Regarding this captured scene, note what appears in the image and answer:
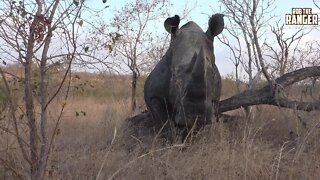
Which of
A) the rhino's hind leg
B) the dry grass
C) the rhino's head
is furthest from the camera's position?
the rhino's hind leg

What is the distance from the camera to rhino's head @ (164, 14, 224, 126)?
645 centimetres

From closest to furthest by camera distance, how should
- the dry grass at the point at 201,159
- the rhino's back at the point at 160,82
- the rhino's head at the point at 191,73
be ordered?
1. the dry grass at the point at 201,159
2. the rhino's head at the point at 191,73
3. the rhino's back at the point at 160,82

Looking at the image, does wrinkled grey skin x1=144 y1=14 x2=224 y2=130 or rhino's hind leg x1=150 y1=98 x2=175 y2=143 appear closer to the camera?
wrinkled grey skin x1=144 y1=14 x2=224 y2=130

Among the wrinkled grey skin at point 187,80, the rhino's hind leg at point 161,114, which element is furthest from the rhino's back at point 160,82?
the rhino's hind leg at point 161,114

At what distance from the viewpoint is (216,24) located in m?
8.07

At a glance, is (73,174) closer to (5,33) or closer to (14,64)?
(14,64)

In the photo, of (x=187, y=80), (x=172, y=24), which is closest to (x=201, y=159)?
(x=187, y=80)

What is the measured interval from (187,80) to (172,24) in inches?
73.5

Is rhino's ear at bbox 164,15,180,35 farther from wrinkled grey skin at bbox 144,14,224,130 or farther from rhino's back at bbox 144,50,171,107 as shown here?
rhino's back at bbox 144,50,171,107

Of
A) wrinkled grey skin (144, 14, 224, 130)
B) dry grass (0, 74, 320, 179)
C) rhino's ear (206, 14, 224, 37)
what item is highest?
rhino's ear (206, 14, 224, 37)

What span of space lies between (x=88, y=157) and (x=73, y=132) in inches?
154

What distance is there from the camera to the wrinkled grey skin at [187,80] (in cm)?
646

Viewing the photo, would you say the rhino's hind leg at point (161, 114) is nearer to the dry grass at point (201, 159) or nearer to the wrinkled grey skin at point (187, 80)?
the wrinkled grey skin at point (187, 80)

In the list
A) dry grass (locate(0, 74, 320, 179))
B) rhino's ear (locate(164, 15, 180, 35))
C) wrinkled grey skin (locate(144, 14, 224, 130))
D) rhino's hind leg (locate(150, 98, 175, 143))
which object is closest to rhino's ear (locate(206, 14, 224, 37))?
wrinkled grey skin (locate(144, 14, 224, 130))
